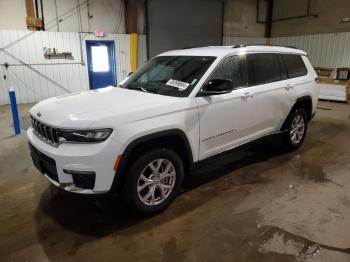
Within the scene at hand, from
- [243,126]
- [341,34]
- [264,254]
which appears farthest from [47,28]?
[341,34]

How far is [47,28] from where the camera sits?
9.32 meters

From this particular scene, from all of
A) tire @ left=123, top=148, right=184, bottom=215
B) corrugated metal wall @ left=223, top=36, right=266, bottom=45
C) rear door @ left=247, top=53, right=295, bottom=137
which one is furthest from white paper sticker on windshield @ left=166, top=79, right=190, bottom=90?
corrugated metal wall @ left=223, top=36, right=266, bottom=45

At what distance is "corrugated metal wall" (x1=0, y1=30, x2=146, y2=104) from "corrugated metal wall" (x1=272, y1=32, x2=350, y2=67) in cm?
834

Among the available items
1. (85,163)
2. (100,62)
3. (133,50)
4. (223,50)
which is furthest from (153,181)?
(133,50)

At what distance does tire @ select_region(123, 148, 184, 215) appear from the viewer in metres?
2.58

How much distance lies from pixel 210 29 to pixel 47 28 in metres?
6.88

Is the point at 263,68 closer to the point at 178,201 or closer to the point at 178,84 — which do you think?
the point at 178,84

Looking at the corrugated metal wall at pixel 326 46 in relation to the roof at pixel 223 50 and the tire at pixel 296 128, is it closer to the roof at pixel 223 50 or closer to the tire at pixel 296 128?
the tire at pixel 296 128

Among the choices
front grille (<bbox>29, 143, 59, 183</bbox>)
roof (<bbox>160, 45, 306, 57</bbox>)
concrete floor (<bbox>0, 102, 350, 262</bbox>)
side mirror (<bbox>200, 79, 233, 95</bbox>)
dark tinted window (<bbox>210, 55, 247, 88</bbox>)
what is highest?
roof (<bbox>160, 45, 306, 57</bbox>)

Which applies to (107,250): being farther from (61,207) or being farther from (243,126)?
(243,126)

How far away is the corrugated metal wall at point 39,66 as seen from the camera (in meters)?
8.85

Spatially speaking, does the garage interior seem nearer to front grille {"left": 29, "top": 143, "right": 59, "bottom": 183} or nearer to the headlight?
front grille {"left": 29, "top": 143, "right": 59, "bottom": 183}

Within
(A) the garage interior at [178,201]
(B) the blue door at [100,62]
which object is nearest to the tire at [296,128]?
(A) the garage interior at [178,201]

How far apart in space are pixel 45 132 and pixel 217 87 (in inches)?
69.5
